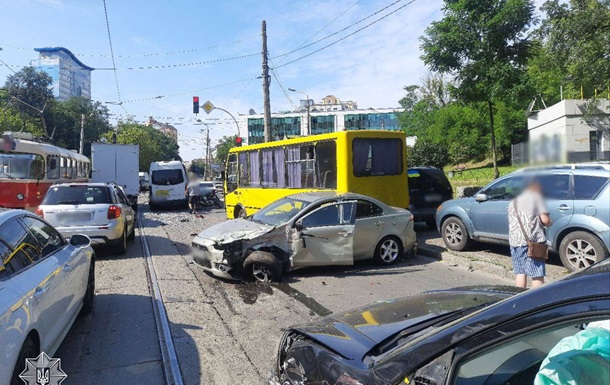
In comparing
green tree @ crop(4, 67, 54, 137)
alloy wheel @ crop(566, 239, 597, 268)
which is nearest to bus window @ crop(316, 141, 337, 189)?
alloy wheel @ crop(566, 239, 597, 268)

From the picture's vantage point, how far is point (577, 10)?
1720 centimetres

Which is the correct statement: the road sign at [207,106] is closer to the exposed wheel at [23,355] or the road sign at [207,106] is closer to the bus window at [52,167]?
the bus window at [52,167]

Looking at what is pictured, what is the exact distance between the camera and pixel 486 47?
8039 mm

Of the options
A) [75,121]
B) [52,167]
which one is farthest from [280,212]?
[75,121]

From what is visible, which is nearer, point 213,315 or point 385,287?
point 213,315

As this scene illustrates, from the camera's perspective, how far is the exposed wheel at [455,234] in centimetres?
902

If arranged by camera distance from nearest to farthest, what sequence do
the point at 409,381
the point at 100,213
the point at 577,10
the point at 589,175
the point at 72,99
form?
the point at 409,381 < the point at 589,175 < the point at 100,213 < the point at 577,10 < the point at 72,99

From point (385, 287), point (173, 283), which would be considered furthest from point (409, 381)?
point (173, 283)

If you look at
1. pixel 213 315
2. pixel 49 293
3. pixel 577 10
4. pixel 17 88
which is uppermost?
pixel 17 88

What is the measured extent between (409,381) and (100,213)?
28.1 ft

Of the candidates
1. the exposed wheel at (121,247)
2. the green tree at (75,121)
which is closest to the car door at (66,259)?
the exposed wheel at (121,247)

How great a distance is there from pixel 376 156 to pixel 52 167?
11405 millimetres

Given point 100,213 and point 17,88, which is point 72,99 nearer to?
point 17,88

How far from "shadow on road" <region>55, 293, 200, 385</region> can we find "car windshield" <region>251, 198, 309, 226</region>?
2.65 meters
